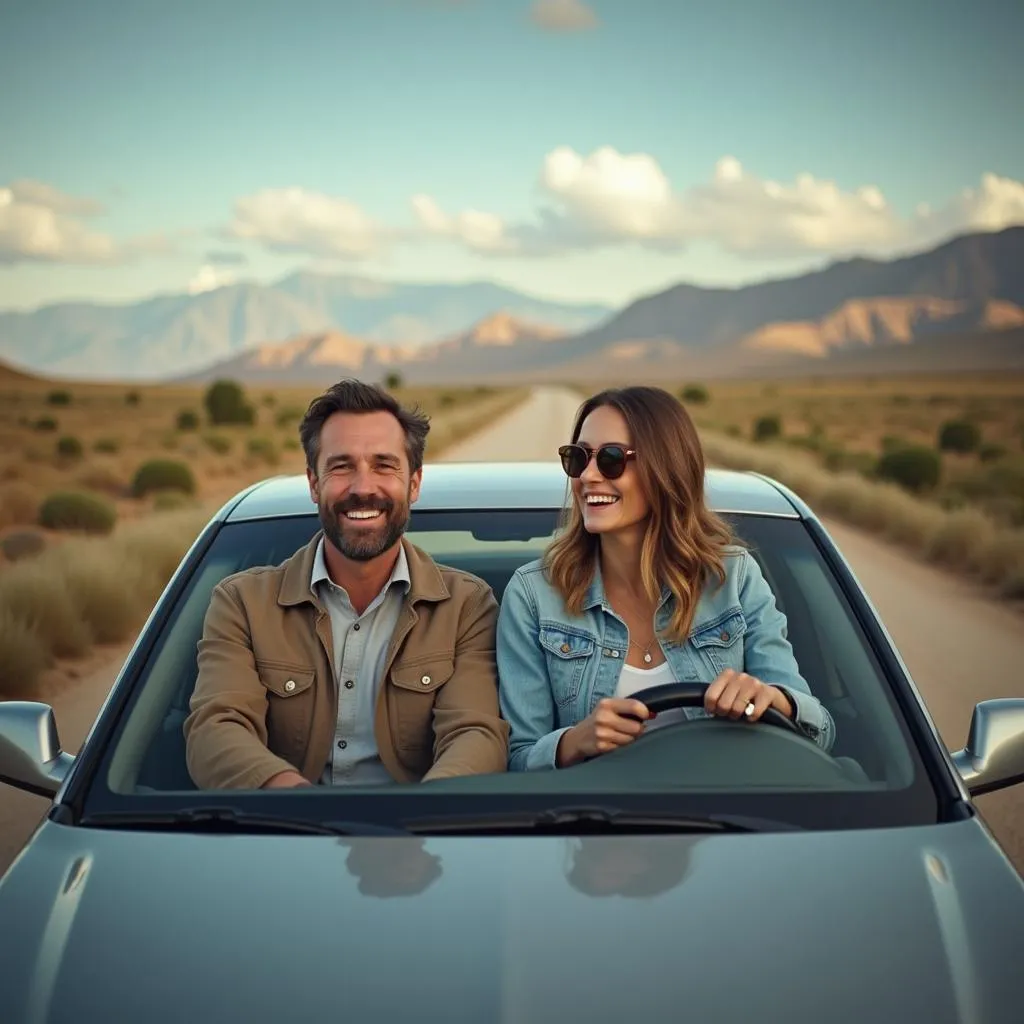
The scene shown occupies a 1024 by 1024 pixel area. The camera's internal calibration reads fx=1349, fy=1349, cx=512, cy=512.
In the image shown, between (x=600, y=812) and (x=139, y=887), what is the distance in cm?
77

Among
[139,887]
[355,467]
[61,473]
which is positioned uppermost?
[355,467]

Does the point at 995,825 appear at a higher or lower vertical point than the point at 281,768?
lower

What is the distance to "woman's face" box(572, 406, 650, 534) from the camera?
9.37ft

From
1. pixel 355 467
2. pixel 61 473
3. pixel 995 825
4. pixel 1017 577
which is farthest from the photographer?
pixel 61 473

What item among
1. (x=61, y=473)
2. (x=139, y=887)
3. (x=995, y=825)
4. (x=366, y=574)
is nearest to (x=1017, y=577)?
(x=995, y=825)

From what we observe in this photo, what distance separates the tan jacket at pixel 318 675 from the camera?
2803 mm

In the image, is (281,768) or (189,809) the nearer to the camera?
(189,809)

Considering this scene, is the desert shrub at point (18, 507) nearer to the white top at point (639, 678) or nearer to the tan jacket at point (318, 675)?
the tan jacket at point (318, 675)

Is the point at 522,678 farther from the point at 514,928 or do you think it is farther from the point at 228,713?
the point at 514,928

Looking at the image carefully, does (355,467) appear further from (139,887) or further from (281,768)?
(139,887)

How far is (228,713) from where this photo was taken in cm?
274

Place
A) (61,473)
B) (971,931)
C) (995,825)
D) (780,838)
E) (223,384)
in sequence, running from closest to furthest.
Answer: (971,931) < (780,838) < (995,825) < (61,473) < (223,384)

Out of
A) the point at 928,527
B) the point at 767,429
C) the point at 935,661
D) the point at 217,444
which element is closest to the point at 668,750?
the point at 935,661

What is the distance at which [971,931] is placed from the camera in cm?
206
